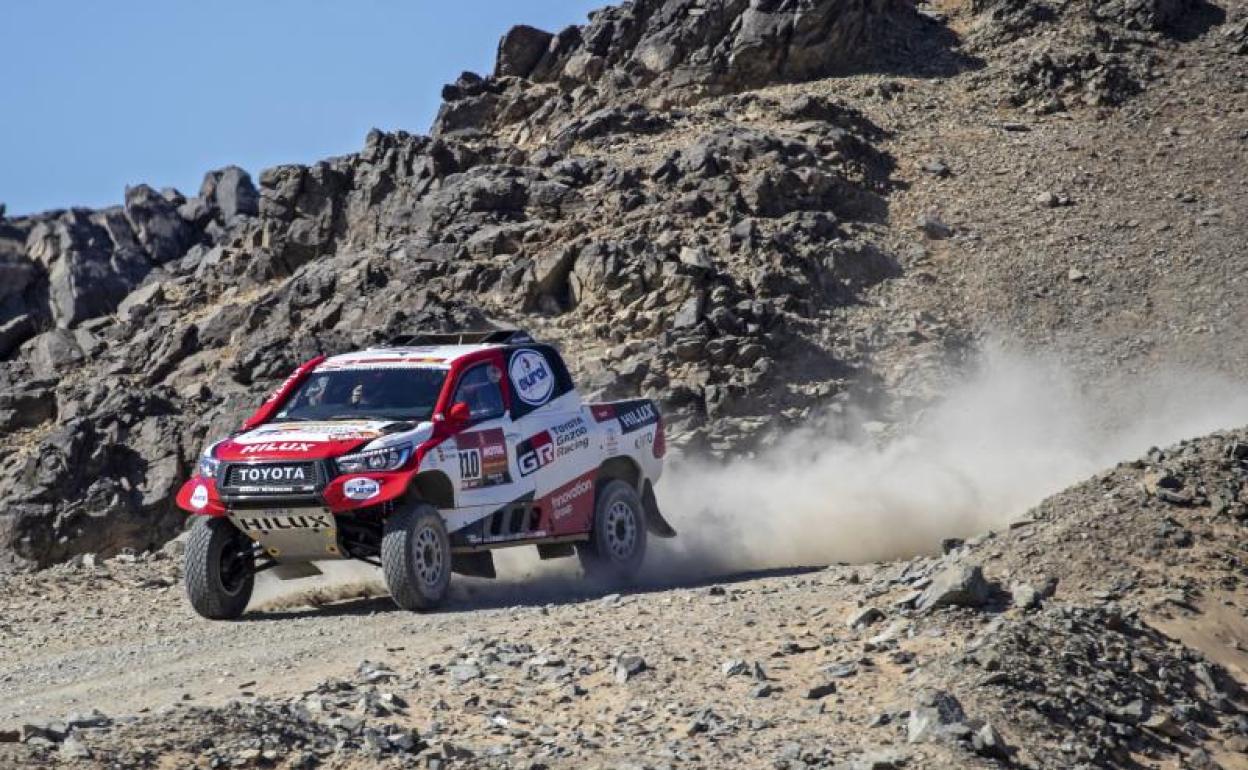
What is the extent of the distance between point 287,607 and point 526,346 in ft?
9.39

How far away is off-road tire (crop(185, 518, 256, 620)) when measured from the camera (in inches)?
533

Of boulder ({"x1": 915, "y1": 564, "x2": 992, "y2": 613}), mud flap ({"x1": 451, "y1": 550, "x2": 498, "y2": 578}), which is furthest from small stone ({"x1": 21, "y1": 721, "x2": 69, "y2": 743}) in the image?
mud flap ({"x1": 451, "y1": 550, "x2": 498, "y2": 578})

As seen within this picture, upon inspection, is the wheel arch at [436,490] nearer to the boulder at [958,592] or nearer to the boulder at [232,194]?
the boulder at [958,592]

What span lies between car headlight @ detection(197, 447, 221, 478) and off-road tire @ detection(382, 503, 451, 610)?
4.63 feet

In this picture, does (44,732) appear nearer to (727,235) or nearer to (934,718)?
(934,718)

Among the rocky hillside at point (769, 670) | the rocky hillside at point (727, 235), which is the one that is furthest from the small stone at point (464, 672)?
the rocky hillside at point (727, 235)

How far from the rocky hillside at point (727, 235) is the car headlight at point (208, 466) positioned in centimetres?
962

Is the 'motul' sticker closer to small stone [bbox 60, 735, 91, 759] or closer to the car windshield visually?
the car windshield

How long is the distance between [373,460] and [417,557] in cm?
76

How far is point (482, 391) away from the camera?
14.3m

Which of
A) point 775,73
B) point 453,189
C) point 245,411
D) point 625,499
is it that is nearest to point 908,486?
point 625,499

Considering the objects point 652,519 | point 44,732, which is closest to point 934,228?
point 652,519

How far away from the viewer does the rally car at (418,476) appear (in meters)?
13.1

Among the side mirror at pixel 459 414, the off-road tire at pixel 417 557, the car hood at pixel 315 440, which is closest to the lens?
the off-road tire at pixel 417 557
